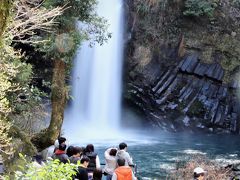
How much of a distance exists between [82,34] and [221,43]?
15.2 meters

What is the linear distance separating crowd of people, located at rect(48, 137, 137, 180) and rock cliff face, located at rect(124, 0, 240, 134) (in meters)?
19.0

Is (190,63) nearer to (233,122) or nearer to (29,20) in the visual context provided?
(233,122)

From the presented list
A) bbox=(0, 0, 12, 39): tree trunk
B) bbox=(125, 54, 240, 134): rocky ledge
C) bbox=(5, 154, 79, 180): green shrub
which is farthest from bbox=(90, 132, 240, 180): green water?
bbox=(0, 0, 12, 39): tree trunk

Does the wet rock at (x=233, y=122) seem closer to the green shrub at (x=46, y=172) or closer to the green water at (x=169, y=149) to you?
the green water at (x=169, y=149)

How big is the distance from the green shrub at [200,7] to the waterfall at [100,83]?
501cm

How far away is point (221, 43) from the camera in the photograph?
85.9ft

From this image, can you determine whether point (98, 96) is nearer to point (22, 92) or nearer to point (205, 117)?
point (205, 117)

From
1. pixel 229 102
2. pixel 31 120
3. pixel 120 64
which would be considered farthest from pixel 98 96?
pixel 31 120

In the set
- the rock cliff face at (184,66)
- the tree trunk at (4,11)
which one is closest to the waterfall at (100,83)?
the rock cliff face at (184,66)

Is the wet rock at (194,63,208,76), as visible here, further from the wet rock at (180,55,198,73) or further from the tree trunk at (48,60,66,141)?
the tree trunk at (48,60,66,141)

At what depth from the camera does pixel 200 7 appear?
83.9ft

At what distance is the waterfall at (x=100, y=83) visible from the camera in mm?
27141

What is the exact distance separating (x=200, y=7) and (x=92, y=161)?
20.5 m

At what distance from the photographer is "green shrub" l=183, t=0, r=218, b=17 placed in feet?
83.9
